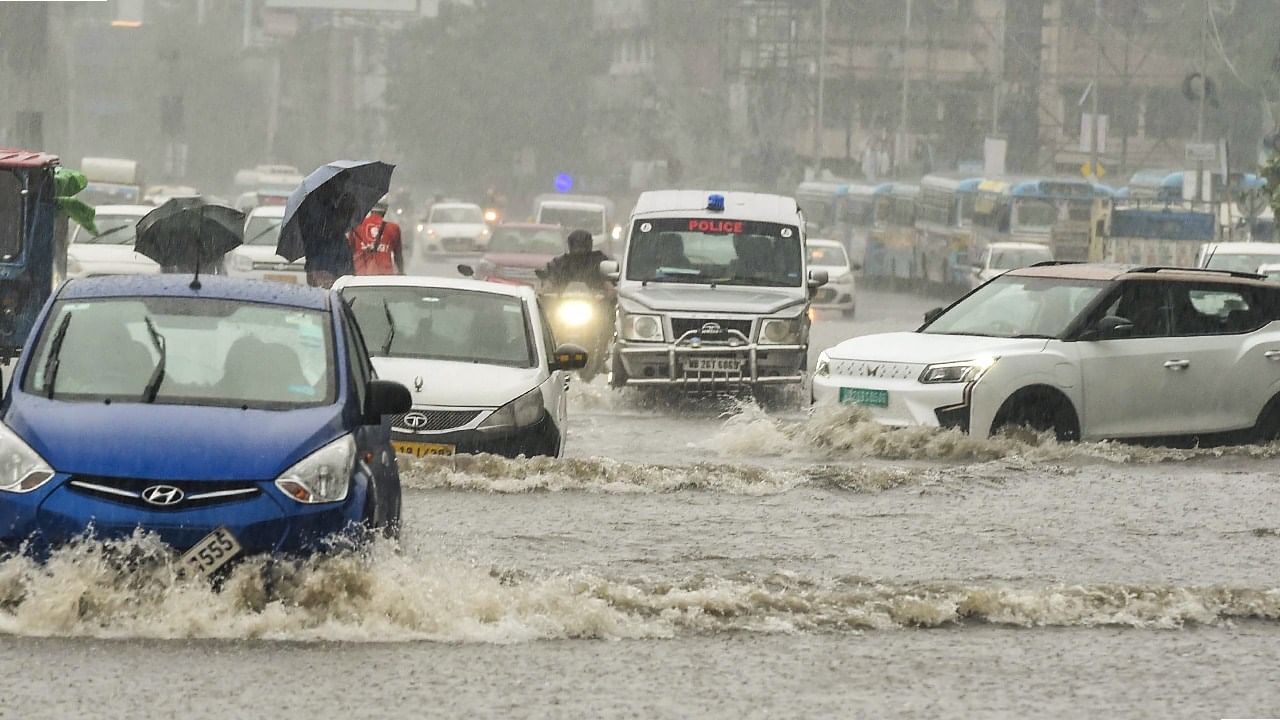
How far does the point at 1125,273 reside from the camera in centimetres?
1739

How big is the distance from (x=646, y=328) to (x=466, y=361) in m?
7.29

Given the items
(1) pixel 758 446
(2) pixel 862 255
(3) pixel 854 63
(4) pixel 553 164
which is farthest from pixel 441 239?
(4) pixel 553 164

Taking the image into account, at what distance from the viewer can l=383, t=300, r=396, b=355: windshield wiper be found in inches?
603

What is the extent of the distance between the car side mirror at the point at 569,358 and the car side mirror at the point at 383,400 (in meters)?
5.56

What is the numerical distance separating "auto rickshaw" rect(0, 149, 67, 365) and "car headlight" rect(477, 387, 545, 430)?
346 inches

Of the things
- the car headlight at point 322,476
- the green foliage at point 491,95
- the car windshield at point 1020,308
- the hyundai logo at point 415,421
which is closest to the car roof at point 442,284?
the hyundai logo at point 415,421

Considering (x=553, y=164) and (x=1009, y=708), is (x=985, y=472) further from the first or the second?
(x=553, y=164)

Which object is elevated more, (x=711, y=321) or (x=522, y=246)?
(x=711, y=321)

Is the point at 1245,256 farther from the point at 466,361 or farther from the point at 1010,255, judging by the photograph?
the point at 1010,255

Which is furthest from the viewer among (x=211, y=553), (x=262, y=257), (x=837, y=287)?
(x=837, y=287)

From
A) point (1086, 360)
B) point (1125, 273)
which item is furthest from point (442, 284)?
point (1125, 273)

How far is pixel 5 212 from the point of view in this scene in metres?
22.3

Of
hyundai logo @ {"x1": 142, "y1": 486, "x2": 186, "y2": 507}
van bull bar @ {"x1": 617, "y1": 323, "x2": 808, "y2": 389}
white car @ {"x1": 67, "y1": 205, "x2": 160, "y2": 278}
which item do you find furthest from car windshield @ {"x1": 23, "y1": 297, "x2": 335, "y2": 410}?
white car @ {"x1": 67, "y1": 205, "x2": 160, "y2": 278}

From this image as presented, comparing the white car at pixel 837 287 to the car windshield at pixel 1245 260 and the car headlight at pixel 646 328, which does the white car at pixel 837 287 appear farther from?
the car headlight at pixel 646 328
